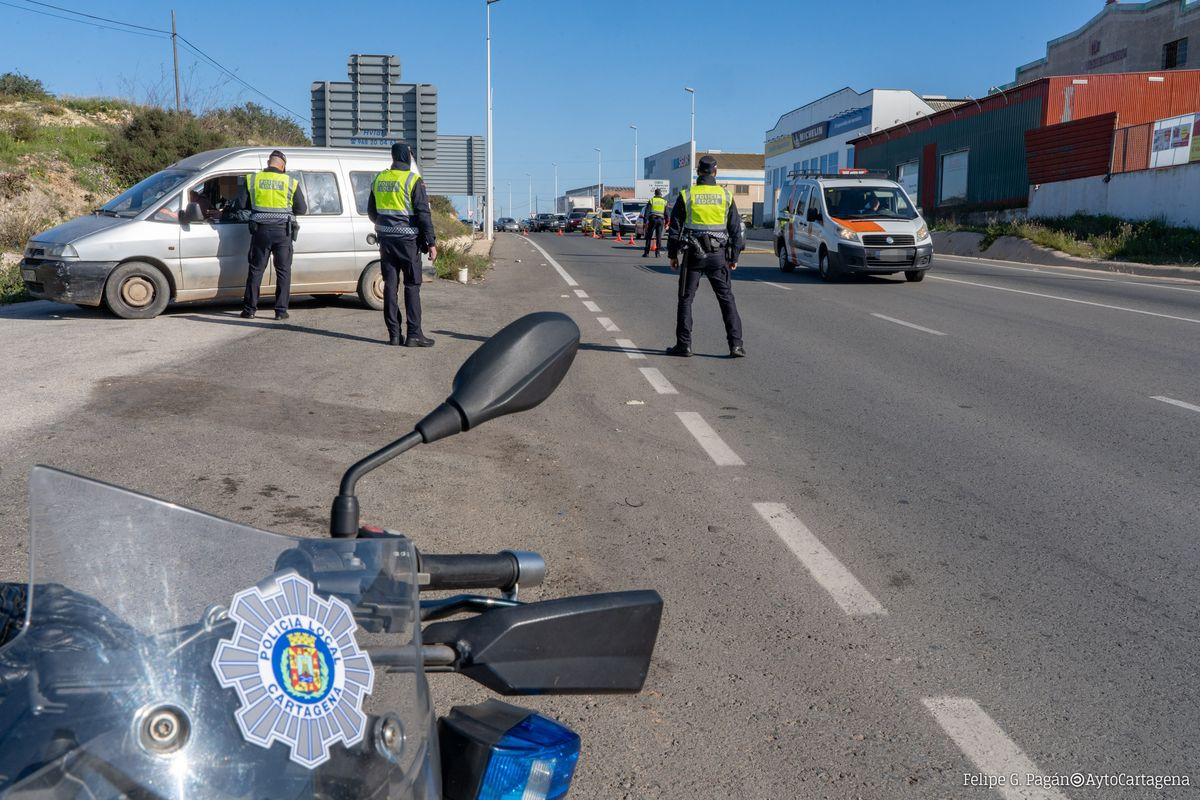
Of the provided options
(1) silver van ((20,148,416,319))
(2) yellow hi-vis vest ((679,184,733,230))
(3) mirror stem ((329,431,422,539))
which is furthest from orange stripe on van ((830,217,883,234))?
(3) mirror stem ((329,431,422,539))

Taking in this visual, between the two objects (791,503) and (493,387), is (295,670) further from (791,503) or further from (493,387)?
(791,503)

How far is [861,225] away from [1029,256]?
13.7 meters

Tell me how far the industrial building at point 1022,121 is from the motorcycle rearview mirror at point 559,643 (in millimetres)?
35867

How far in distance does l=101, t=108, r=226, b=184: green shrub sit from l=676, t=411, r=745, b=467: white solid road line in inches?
986

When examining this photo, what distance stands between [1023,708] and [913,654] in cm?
49

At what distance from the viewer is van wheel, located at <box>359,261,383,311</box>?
14.2 metres

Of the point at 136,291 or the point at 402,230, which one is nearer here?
the point at 402,230

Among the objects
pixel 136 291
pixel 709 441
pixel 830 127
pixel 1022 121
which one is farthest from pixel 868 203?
pixel 830 127

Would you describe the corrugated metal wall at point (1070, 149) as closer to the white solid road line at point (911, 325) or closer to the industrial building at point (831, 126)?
the industrial building at point (831, 126)

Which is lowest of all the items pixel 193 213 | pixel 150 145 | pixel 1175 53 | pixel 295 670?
pixel 295 670

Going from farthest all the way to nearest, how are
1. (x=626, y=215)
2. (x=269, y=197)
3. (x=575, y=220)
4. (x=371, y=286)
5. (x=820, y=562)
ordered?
(x=575, y=220)
(x=626, y=215)
(x=371, y=286)
(x=269, y=197)
(x=820, y=562)

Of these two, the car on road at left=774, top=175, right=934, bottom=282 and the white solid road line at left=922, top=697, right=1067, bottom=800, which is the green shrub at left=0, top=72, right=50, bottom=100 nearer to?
the car on road at left=774, top=175, right=934, bottom=282

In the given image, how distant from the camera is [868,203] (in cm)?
2103

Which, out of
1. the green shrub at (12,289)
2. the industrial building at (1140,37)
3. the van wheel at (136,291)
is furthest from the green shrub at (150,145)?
the industrial building at (1140,37)
